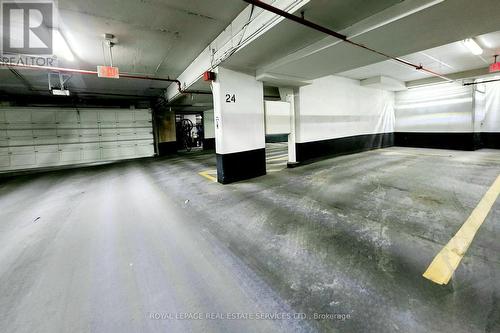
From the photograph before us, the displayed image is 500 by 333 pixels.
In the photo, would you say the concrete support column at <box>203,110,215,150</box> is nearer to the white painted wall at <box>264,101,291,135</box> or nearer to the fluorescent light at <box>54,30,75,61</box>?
the white painted wall at <box>264,101,291,135</box>

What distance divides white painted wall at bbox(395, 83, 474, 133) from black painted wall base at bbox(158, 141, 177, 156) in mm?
11345

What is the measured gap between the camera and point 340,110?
24.7ft

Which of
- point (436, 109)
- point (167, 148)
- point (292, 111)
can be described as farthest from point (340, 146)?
point (167, 148)

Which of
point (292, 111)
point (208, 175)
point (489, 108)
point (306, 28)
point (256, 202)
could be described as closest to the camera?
point (306, 28)

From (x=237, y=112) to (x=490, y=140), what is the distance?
10.3m

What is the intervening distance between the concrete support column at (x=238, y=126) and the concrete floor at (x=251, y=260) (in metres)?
0.99

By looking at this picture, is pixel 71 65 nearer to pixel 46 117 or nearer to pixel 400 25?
pixel 46 117

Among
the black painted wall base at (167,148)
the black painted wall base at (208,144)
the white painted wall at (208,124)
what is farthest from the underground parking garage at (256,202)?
the black painted wall base at (208,144)

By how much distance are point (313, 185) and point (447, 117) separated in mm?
8199

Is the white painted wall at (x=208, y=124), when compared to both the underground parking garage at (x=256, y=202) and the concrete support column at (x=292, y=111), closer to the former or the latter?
the underground parking garage at (x=256, y=202)

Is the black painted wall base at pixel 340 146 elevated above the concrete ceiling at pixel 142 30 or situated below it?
below

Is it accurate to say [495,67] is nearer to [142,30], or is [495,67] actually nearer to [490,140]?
[490,140]

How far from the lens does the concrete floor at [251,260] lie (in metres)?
1.33

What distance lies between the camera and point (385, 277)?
1.64 m
